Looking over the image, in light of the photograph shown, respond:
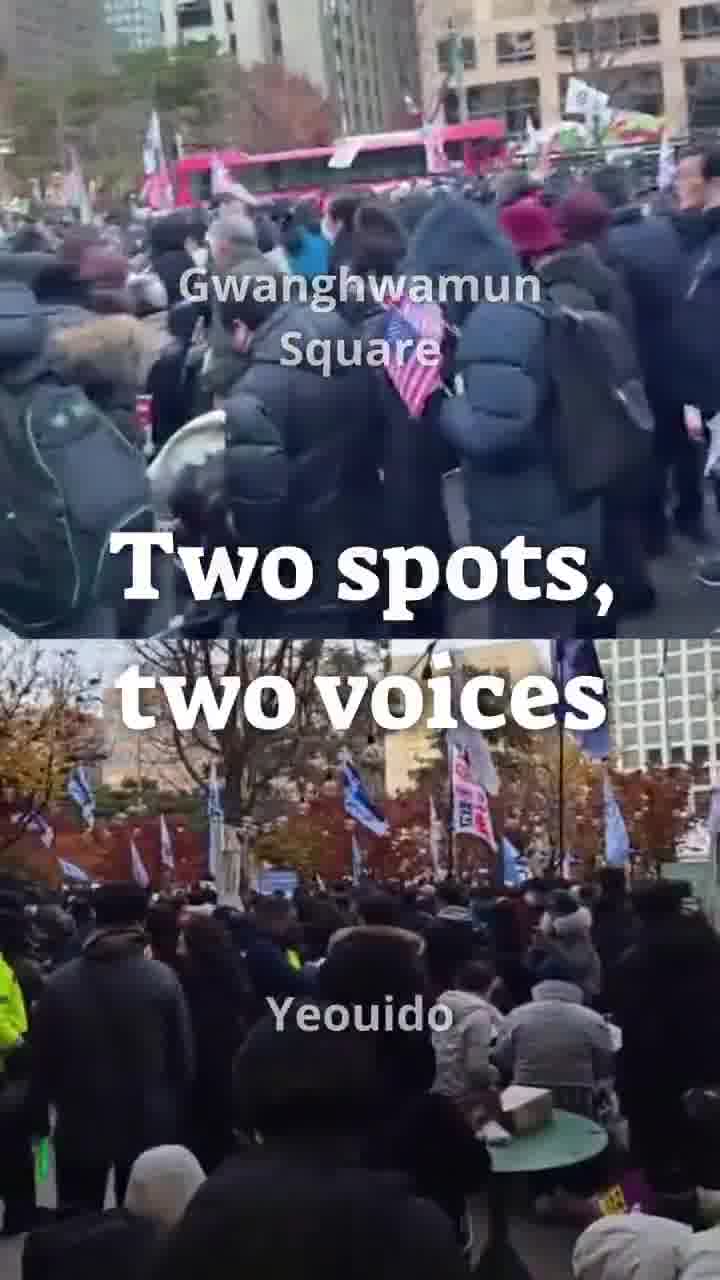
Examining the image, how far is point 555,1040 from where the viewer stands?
382 centimetres

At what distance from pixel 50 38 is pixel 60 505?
76 centimetres

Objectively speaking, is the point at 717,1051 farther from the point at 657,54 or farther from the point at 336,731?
the point at 657,54

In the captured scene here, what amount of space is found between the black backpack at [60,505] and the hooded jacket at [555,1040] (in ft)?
3.05

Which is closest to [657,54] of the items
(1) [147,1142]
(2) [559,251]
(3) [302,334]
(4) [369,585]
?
(2) [559,251]

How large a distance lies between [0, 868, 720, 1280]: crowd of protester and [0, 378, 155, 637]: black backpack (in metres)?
0.47

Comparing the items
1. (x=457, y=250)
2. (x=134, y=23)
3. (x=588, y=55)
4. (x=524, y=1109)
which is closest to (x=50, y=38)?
(x=134, y=23)

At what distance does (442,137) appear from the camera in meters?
3.80

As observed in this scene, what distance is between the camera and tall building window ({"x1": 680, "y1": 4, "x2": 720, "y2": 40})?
3770 mm

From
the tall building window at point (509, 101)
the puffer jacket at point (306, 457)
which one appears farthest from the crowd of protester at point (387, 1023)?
the tall building window at point (509, 101)

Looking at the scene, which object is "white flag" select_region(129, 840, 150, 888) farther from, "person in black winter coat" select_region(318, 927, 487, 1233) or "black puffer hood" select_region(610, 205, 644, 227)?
"black puffer hood" select_region(610, 205, 644, 227)

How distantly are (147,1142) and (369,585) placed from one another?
0.96m

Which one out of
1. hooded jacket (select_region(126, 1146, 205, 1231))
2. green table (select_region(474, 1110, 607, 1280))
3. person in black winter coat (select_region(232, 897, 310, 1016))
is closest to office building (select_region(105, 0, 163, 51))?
person in black winter coat (select_region(232, 897, 310, 1016))

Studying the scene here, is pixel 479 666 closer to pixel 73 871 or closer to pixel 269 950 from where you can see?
pixel 269 950

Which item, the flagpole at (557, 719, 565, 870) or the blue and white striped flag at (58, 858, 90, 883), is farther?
the blue and white striped flag at (58, 858, 90, 883)
